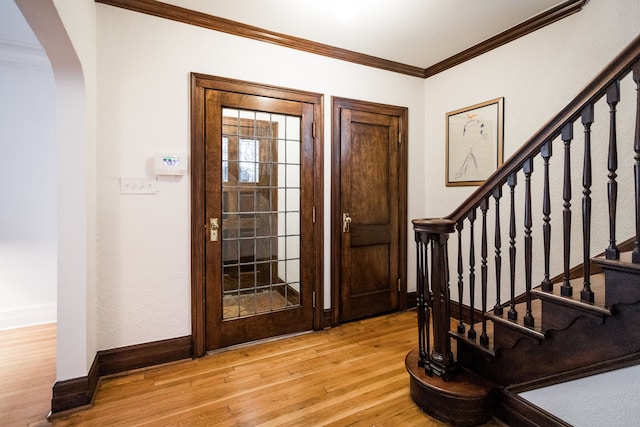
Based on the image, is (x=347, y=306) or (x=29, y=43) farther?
(x=347, y=306)

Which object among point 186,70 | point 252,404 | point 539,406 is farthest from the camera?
point 186,70

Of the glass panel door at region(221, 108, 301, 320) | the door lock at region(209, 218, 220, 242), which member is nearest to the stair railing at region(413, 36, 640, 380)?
the glass panel door at region(221, 108, 301, 320)

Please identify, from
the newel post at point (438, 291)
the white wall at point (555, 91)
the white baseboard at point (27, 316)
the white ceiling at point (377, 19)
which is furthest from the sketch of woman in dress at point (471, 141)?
the white baseboard at point (27, 316)

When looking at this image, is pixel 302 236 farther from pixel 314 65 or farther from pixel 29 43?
pixel 29 43

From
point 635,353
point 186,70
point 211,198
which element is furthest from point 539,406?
point 186,70

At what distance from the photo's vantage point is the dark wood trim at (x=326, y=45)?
7.56 ft

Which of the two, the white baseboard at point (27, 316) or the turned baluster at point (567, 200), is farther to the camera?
the white baseboard at point (27, 316)

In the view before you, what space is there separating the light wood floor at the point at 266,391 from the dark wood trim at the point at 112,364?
0.20ft

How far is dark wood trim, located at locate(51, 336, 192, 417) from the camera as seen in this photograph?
185 centimetres

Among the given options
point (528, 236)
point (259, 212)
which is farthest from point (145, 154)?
point (528, 236)

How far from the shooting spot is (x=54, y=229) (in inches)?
125

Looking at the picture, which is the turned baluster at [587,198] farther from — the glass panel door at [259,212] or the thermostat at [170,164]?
the thermostat at [170,164]

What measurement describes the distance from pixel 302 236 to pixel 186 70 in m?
1.66

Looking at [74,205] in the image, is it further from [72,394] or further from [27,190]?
[27,190]
